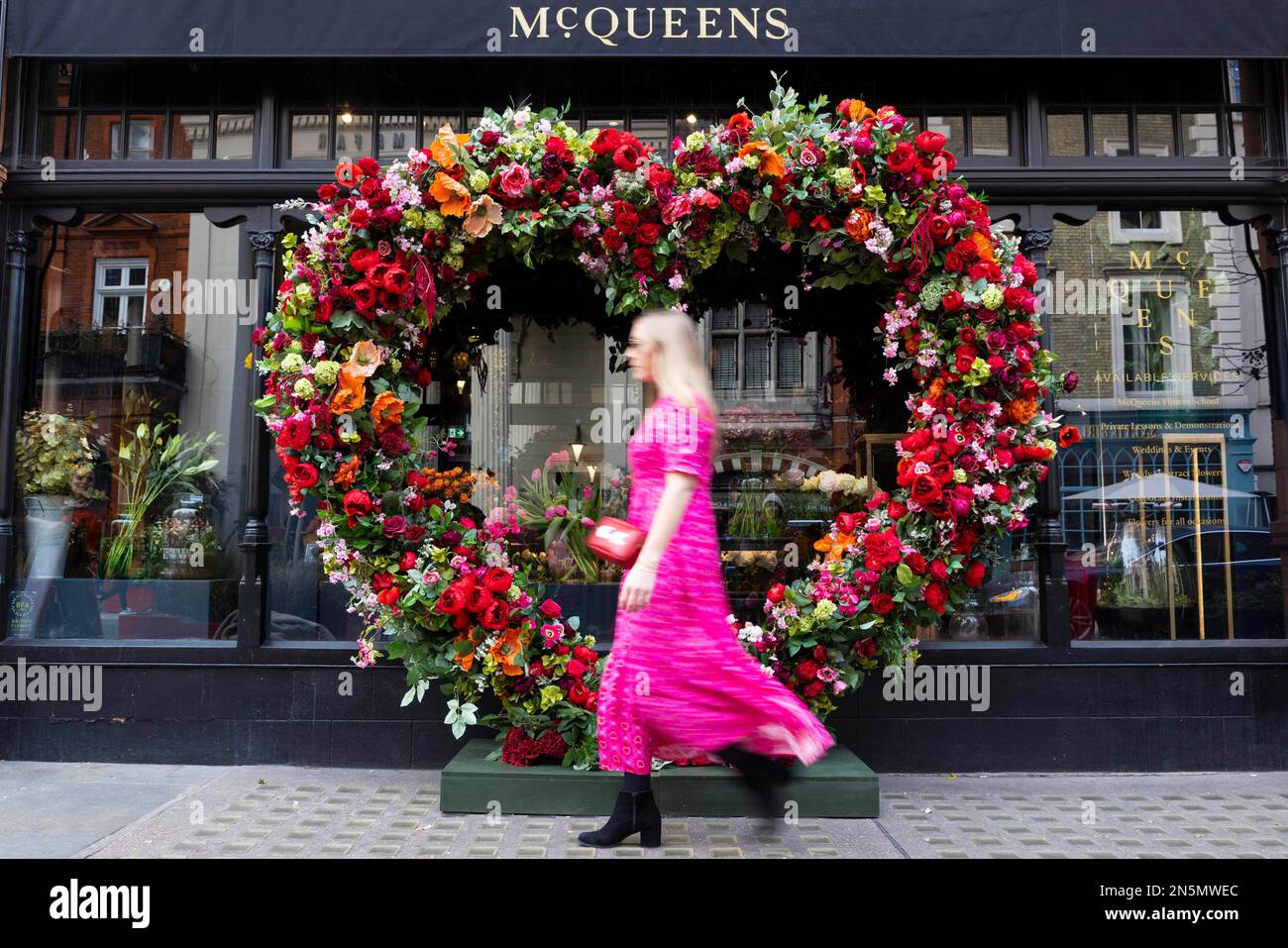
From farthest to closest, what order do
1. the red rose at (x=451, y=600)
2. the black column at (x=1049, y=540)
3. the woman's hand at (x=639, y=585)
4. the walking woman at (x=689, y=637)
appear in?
the black column at (x=1049, y=540), the red rose at (x=451, y=600), the walking woman at (x=689, y=637), the woman's hand at (x=639, y=585)

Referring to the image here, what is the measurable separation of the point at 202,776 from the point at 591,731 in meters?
2.38

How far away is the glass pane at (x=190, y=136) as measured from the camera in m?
6.41

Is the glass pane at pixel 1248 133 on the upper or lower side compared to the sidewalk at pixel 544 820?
upper

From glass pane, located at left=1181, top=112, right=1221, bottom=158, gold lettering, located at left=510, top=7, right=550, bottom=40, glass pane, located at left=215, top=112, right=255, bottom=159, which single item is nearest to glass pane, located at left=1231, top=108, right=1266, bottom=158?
glass pane, located at left=1181, top=112, right=1221, bottom=158

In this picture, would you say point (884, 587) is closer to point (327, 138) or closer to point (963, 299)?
point (963, 299)

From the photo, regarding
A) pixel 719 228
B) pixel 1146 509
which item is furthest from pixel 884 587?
pixel 1146 509

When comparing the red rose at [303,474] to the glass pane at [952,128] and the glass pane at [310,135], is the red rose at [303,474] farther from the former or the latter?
the glass pane at [952,128]

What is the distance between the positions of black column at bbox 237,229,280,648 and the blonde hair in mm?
3133

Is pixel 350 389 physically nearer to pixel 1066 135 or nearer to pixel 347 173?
pixel 347 173

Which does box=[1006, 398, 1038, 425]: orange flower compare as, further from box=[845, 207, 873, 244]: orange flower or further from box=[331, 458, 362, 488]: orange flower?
box=[331, 458, 362, 488]: orange flower

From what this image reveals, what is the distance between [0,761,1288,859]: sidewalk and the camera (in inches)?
173

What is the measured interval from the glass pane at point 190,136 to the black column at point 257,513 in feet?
2.27

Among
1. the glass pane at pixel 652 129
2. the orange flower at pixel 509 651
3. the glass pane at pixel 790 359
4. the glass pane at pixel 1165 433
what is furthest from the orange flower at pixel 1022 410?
the glass pane at pixel 652 129

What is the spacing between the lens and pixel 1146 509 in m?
6.60
